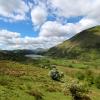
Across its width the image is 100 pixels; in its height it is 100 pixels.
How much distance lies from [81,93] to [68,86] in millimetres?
5280

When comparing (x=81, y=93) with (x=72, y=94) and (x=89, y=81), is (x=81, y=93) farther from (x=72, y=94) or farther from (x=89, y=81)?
(x=89, y=81)

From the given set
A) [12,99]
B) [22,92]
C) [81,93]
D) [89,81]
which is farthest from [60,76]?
[12,99]

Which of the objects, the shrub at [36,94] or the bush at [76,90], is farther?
the bush at [76,90]

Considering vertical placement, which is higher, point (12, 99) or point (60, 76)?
point (60, 76)

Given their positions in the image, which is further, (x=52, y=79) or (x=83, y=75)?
(x=83, y=75)

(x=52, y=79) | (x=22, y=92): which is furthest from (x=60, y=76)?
(x=22, y=92)

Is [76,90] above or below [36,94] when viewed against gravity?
above

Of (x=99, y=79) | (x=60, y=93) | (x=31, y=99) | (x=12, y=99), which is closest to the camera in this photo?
(x=12, y=99)

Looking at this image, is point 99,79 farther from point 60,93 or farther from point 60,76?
point 60,93

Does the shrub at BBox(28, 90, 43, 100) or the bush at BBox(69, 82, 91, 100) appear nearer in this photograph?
the shrub at BBox(28, 90, 43, 100)

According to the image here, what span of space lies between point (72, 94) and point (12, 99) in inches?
801

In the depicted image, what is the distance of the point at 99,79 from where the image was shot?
11794 centimetres

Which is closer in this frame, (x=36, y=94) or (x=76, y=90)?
(x=36, y=94)

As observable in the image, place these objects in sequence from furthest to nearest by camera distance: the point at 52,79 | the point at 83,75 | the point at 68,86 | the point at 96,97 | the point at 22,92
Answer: the point at 83,75 < the point at 52,79 < the point at 96,97 < the point at 68,86 < the point at 22,92
